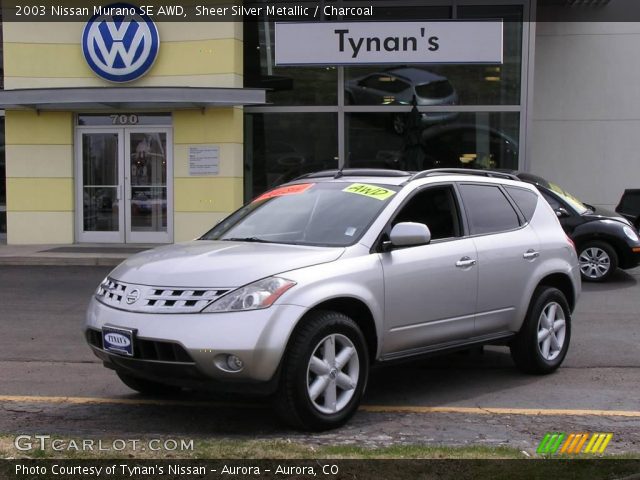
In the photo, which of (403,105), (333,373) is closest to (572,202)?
(403,105)

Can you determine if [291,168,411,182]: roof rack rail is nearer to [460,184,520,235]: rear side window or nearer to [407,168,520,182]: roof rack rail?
[407,168,520,182]: roof rack rail

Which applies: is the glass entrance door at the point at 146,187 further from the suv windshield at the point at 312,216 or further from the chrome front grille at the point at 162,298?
the chrome front grille at the point at 162,298

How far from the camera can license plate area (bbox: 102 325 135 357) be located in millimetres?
4664

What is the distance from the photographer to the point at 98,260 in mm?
13883

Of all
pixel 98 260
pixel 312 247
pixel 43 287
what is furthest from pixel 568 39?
pixel 312 247

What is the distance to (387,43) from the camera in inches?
639

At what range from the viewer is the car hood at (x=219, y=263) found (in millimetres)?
4660

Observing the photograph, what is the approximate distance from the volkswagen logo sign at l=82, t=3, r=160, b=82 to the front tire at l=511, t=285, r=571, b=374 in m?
11.6

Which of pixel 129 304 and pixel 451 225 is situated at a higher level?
pixel 451 225

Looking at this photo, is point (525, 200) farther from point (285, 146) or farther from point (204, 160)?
point (285, 146)

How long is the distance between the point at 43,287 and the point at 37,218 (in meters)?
5.29

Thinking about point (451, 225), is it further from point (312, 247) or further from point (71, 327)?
point (71, 327)

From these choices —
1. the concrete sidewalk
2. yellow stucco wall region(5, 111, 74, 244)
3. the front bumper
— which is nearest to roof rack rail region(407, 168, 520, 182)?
Result: the front bumper
